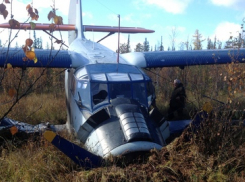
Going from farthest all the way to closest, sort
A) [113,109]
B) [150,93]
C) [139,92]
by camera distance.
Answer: [150,93] → [139,92] → [113,109]

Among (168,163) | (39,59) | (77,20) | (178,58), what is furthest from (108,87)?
(77,20)

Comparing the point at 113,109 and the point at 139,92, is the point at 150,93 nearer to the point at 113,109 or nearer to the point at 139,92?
the point at 139,92

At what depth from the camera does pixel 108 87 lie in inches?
214

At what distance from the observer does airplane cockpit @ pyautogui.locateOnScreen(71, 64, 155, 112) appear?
541 cm

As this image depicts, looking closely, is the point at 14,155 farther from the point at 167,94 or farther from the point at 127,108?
the point at 167,94

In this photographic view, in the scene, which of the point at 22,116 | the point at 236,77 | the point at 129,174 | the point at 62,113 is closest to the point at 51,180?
the point at 129,174

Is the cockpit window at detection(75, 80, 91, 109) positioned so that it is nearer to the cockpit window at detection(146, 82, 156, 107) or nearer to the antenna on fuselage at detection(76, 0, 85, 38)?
the cockpit window at detection(146, 82, 156, 107)

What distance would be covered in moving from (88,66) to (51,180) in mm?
3203

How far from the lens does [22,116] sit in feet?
27.2

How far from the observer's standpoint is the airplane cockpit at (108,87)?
17.7ft

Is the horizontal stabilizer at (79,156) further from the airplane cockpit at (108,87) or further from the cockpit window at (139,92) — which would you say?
the cockpit window at (139,92)

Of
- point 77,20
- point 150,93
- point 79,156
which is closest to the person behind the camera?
point 79,156

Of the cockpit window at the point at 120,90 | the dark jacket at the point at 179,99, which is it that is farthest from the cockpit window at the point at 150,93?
the dark jacket at the point at 179,99

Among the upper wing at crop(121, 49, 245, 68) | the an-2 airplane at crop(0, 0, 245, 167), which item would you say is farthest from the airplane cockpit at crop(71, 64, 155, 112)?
the upper wing at crop(121, 49, 245, 68)
